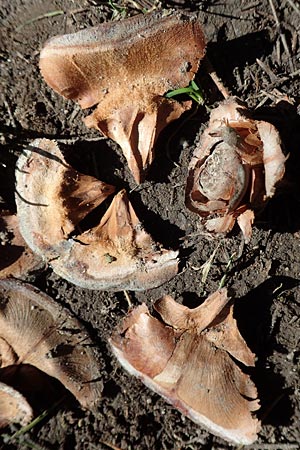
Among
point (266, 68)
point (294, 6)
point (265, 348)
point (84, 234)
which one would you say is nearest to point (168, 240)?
point (84, 234)

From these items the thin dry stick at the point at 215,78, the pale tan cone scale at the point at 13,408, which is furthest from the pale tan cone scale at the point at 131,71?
the pale tan cone scale at the point at 13,408

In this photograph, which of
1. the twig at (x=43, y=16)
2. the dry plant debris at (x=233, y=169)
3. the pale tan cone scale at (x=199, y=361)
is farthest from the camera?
the twig at (x=43, y=16)

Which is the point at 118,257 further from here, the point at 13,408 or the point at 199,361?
the point at 13,408

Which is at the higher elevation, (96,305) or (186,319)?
(96,305)

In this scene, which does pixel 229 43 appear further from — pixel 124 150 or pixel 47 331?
pixel 47 331

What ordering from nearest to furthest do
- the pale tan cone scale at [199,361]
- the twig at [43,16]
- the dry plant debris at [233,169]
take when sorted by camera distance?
the dry plant debris at [233,169]
the pale tan cone scale at [199,361]
the twig at [43,16]

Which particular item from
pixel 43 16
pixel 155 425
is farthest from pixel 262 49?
pixel 155 425

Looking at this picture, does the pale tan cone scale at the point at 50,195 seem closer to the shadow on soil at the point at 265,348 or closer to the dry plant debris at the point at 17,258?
the dry plant debris at the point at 17,258
